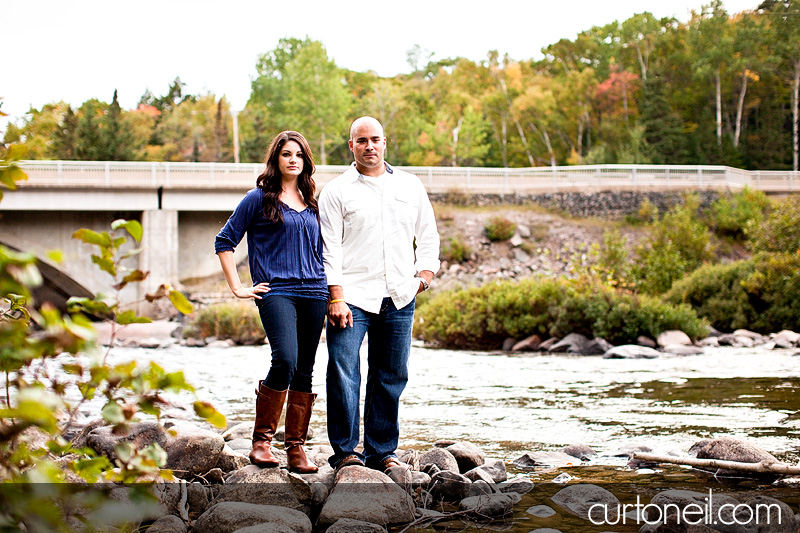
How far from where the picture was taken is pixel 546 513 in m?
4.00

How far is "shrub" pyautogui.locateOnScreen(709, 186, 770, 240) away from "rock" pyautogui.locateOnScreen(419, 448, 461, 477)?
26.5 m

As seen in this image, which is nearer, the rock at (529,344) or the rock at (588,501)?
the rock at (588,501)

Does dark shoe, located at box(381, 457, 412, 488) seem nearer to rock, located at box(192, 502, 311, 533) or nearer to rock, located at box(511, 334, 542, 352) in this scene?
rock, located at box(192, 502, 311, 533)

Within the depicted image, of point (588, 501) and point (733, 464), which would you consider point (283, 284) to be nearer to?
point (588, 501)

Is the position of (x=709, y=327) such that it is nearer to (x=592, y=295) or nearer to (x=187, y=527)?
(x=592, y=295)

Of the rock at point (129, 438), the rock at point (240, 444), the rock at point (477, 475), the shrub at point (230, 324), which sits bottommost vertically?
the shrub at point (230, 324)

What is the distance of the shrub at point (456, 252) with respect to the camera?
28.2m

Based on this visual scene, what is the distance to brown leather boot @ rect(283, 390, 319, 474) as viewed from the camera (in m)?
4.30

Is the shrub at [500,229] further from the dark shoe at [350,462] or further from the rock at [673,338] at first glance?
the dark shoe at [350,462]

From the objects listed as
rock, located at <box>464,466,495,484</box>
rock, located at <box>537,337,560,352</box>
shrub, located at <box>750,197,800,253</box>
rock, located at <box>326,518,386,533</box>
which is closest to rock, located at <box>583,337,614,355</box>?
rock, located at <box>537,337,560,352</box>

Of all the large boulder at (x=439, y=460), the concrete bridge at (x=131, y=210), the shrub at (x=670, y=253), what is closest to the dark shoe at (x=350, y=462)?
the large boulder at (x=439, y=460)

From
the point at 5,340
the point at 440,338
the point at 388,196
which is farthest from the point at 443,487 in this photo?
the point at 440,338

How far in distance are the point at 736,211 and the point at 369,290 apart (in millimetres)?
27741

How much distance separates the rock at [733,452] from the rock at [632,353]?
9412mm
